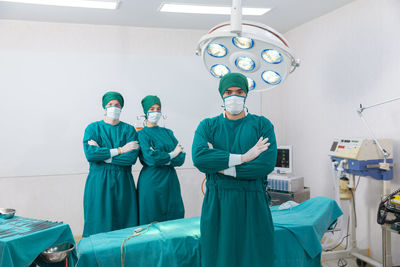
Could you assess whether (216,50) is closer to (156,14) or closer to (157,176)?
(157,176)

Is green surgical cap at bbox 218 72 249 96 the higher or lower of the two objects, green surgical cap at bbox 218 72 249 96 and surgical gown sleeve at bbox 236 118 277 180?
the higher

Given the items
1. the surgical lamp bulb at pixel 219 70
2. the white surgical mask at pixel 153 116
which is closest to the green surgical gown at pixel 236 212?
the surgical lamp bulb at pixel 219 70

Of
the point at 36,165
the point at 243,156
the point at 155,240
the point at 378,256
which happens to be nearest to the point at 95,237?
the point at 155,240

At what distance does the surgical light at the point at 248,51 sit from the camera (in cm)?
186

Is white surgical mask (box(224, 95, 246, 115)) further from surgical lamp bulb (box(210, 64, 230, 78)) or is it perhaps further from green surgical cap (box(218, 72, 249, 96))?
surgical lamp bulb (box(210, 64, 230, 78))

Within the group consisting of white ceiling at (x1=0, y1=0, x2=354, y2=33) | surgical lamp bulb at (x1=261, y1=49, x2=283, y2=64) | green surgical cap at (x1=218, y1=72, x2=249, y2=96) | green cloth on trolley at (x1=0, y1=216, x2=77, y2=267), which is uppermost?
white ceiling at (x1=0, y1=0, x2=354, y2=33)

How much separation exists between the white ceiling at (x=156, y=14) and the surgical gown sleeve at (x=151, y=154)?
148 centimetres

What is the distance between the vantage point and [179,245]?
2273mm

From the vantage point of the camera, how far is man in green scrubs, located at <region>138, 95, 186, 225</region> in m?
3.25

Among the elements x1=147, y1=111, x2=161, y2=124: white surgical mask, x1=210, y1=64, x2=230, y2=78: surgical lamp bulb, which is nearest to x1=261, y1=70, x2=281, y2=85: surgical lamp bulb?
x1=210, y1=64, x2=230, y2=78: surgical lamp bulb

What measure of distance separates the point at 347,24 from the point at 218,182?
2.60m

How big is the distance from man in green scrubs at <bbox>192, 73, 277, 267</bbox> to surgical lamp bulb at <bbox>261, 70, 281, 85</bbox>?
0.42 ft

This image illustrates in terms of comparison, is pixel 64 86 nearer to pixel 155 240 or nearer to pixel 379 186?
pixel 155 240

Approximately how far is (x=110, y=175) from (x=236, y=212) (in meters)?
1.49
